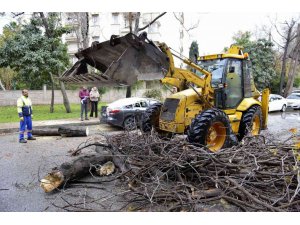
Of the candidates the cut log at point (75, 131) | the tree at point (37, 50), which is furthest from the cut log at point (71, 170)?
the tree at point (37, 50)

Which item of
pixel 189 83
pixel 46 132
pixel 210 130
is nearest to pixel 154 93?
pixel 46 132

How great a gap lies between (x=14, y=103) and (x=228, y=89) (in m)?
17.8

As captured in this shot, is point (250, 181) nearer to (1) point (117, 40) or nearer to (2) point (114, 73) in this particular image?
(2) point (114, 73)

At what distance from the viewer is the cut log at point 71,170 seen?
14.1 ft

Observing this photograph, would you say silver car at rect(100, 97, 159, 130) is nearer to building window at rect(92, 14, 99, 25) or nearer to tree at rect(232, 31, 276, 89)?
building window at rect(92, 14, 99, 25)

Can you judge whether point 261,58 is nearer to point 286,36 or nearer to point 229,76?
point 286,36

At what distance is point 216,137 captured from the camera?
5980 mm

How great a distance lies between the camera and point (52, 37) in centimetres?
1566

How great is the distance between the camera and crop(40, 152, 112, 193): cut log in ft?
14.1

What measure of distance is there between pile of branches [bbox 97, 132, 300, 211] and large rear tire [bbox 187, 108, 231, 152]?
489mm

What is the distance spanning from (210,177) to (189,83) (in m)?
2.61

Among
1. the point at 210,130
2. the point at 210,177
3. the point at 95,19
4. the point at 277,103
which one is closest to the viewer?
the point at 210,177

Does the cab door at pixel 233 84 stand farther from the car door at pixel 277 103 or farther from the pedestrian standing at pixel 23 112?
the car door at pixel 277 103

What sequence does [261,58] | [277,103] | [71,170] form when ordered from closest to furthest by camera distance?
[71,170] < [277,103] < [261,58]
